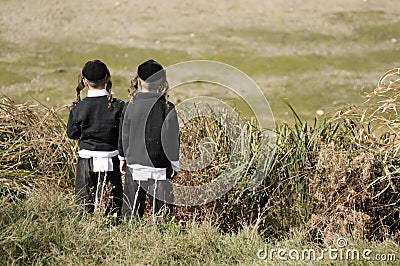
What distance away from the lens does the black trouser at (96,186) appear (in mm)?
3754

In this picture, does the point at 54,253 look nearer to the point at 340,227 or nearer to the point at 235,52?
the point at 340,227

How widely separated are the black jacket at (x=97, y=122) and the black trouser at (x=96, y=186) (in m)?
0.10

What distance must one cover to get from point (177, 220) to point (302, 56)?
26.1ft

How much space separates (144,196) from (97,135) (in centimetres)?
42

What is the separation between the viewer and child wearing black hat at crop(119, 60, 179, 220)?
3.61m

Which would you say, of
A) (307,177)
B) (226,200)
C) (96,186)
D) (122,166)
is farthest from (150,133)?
(307,177)

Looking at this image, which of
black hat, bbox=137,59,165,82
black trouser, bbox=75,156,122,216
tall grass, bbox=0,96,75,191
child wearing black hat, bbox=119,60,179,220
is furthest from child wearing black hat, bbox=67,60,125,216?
tall grass, bbox=0,96,75,191

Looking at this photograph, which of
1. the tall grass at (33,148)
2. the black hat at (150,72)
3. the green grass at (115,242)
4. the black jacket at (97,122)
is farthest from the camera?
the tall grass at (33,148)

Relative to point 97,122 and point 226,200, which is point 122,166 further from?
point 226,200

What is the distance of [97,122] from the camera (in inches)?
146

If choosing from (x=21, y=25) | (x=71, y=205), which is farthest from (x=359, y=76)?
(x=71, y=205)

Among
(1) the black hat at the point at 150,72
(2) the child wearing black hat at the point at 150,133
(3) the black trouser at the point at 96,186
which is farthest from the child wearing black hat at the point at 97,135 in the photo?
(1) the black hat at the point at 150,72

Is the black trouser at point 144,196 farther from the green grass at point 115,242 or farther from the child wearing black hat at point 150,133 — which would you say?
the green grass at point 115,242

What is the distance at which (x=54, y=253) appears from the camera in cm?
311
